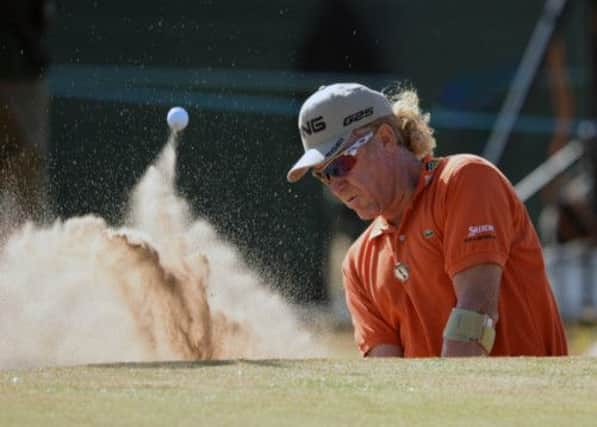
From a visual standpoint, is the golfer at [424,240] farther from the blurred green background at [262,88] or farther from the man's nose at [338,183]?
the blurred green background at [262,88]

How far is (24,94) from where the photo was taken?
362 inches

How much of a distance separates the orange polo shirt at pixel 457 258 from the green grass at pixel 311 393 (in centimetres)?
79

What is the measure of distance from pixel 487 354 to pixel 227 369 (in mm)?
1141

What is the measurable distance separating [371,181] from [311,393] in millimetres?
1657

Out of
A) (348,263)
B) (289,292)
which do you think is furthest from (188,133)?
(348,263)

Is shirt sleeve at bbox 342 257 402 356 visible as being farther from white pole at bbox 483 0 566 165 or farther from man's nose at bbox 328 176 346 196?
white pole at bbox 483 0 566 165

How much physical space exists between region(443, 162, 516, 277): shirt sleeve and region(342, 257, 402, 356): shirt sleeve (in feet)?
1.54

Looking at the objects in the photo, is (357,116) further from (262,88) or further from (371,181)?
(262,88)

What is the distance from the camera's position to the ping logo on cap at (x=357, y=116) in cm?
481

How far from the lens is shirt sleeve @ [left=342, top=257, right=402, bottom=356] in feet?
16.4

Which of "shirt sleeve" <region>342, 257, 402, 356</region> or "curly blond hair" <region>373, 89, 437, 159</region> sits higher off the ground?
"curly blond hair" <region>373, 89, 437, 159</region>

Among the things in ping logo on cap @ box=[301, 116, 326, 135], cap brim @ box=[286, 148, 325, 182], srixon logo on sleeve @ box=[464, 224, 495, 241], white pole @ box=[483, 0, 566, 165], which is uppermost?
white pole @ box=[483, 0, 566, 165]

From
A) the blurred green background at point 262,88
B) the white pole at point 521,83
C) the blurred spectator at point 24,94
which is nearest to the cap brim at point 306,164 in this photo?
the blurred green background at point 262,88

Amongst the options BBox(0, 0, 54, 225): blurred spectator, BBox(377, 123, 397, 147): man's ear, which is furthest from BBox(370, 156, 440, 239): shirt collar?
BBox(0, 0, 54, 225): blurred spectator
